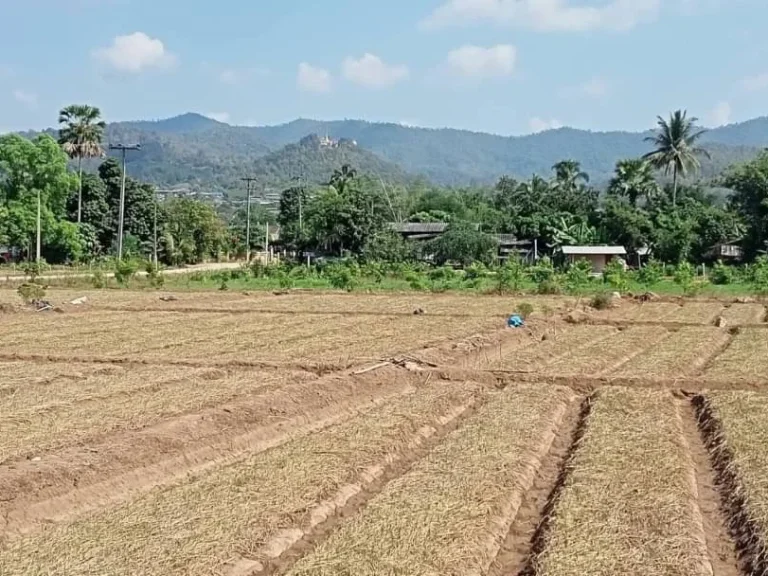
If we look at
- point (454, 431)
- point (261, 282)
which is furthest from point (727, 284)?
point (454, 431)

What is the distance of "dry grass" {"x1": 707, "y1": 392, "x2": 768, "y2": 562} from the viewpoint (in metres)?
8.45

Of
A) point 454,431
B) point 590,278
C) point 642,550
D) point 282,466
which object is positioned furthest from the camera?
point 590,278

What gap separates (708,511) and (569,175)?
90232mm

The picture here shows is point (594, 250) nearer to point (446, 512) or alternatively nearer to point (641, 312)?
point (641, 312)

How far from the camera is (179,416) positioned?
499 inches

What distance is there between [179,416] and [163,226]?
7332 cm

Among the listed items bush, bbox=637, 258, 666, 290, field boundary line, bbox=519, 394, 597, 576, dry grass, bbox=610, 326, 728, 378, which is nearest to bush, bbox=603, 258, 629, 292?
bush, bbox=637, 258, 666, 290

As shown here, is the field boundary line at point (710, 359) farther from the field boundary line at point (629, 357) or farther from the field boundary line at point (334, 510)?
the field boundary line at point (334, 510)

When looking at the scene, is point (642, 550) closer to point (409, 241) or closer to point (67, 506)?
point (67, 506)

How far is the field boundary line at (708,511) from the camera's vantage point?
25.0ft

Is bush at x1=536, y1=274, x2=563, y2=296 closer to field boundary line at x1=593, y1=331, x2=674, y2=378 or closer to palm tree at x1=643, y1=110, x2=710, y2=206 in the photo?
field boundary line at x1=593, y1=331, x2=674, y2=378

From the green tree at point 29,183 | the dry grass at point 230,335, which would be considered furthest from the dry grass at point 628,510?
the green tree at point 29,183

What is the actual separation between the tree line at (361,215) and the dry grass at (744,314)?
30.9 m

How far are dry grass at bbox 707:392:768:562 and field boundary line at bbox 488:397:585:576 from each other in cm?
178
